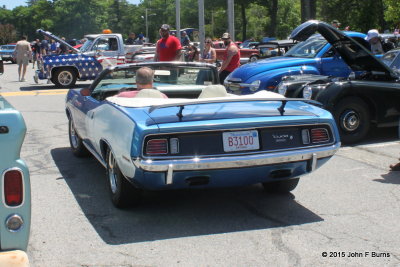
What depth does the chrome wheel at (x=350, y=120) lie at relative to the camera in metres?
8.18

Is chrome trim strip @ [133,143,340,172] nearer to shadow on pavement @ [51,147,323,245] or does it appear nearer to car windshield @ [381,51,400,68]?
shadow on pavement @ [51,147,323,245]

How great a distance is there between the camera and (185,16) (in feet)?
365

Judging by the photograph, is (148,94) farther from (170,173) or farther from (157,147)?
(170,173)

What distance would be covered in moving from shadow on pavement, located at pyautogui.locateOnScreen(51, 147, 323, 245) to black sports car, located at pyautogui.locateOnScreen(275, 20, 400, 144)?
266cm

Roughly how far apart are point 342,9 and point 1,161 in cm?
4310

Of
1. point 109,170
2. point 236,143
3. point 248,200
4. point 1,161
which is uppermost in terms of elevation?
point 1,161

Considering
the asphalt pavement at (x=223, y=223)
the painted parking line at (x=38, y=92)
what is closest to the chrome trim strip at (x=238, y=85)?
the asphalt pavement at (x=223, y=223)

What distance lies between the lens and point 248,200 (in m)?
5.53

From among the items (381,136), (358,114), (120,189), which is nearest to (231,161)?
(120,189)

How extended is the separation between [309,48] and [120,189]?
7595 millimetres

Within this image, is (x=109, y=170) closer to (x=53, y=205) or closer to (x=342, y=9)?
(x=53, y=205)

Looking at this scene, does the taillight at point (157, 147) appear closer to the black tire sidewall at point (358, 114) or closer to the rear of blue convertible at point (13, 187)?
the rear of blue convertible at point (13, 187)

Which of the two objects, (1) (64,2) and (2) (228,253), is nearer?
(2) (228,253)

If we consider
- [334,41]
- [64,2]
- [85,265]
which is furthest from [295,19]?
[85,265]
